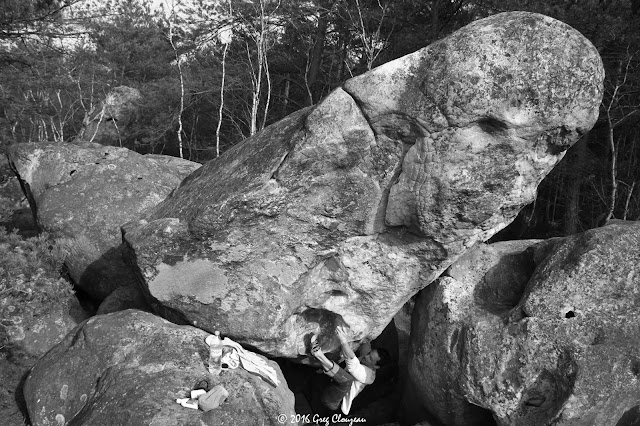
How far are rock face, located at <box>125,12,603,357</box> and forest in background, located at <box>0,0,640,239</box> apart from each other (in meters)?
6.83

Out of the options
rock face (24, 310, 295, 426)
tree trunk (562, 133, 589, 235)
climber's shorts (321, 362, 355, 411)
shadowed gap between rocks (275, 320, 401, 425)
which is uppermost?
tree trunk (562, 133, 589, 235)

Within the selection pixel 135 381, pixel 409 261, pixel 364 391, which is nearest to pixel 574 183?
pixel 364 391

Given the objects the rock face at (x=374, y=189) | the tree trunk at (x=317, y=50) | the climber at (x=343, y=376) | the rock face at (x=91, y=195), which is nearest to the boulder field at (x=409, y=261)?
the rock face at (x=374, y=189)

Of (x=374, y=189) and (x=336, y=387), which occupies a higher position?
(x=374, y=189)

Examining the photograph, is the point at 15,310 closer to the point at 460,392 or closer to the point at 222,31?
the point at 460,392

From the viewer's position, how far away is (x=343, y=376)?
7.80m

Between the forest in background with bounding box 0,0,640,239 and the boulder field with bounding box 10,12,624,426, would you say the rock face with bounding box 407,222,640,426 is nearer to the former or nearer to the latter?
the boulder field with bounding box 10,12,624,426

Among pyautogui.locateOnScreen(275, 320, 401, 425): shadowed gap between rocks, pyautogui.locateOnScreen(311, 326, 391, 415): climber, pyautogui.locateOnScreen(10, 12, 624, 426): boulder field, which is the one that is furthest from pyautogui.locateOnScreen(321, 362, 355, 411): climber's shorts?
pyautogui.locateOnScreen(10, 12, 624, 426): boulder field

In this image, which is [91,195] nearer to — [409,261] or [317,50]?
[409,261]

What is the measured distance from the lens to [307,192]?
7.10 m

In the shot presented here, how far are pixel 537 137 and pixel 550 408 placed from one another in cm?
307

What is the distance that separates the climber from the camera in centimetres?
775

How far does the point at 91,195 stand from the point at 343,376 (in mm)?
5486

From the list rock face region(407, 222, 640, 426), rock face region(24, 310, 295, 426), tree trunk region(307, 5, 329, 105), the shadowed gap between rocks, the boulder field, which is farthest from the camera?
tree trunk region(307, 5, 329, 105)
